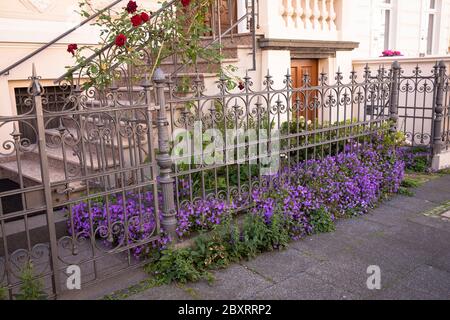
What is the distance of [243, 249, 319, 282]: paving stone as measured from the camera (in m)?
3.31

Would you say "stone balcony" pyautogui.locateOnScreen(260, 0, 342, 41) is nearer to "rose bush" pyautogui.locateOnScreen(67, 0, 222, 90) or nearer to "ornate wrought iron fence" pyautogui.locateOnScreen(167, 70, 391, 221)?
"rose bush" pyautogui.locateOnScreen(67, 0, 222, 90)

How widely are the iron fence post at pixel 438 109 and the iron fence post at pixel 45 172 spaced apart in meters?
5.43

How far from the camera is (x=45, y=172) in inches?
110

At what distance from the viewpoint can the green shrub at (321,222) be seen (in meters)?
4.15

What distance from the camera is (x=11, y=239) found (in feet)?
11.5

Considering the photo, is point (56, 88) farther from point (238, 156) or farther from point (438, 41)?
point (438, 41)

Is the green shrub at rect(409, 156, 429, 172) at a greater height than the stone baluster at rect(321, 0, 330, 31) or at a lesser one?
lesser

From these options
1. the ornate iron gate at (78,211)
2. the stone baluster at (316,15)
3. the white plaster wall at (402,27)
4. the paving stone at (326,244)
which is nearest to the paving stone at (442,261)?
the paving stone at (326,244)

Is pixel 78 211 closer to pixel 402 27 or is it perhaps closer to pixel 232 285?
pixel 232 285

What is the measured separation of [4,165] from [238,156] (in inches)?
114

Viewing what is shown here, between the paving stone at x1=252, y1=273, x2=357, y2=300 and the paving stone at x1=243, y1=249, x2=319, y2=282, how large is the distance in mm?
112

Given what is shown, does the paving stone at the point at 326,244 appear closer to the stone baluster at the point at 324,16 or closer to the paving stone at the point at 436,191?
the paving stone at the point at 436,191

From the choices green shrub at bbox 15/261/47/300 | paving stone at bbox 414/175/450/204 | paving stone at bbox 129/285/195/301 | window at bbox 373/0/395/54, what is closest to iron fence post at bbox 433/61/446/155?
paving stone at bbox 414/175/450/204

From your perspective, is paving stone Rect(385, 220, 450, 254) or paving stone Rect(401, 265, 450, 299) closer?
paving stone Rect(401, 265, 450, 299)
